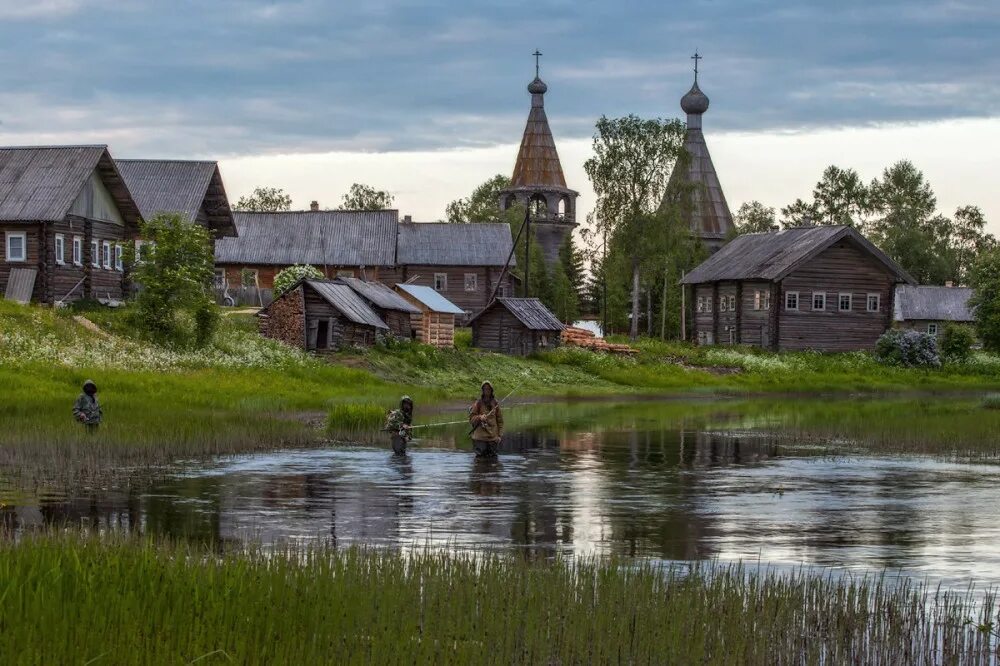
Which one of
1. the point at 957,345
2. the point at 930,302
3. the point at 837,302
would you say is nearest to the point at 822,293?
the point at 837,302

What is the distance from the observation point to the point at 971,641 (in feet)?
35.0

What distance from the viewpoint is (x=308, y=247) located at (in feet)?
254

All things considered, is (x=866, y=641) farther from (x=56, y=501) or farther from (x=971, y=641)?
(x=56, y=501)

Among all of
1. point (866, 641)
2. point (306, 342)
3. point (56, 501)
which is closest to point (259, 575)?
point (866, 641)

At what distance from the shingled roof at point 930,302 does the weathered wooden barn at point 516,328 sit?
103 ft

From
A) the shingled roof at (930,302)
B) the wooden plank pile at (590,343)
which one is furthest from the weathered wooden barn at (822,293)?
the shingled roof at (930,302)

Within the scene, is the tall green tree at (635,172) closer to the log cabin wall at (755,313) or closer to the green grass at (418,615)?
the log cabin wall at (755,313)

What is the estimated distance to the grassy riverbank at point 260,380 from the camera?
1049 inches

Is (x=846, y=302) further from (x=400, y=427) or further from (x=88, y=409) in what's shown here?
(x=88, y=409)

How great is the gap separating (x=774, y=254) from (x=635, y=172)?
10.00 meters

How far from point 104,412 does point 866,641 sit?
21.9 metres

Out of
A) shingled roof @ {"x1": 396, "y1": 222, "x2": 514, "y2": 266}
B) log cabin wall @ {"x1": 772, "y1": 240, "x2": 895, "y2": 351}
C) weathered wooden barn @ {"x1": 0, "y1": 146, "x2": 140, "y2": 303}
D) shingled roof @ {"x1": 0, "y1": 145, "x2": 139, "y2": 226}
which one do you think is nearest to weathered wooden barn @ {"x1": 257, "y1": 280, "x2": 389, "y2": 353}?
weathered wooden barn @ {"x1": 0, "y1": 146, "x2": 140, "y2": 303}

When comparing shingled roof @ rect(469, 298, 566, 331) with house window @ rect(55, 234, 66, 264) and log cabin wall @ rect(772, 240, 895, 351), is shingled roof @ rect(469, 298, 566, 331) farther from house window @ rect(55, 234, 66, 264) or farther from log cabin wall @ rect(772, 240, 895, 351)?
house window @ rect(55, 234, 66, 264)

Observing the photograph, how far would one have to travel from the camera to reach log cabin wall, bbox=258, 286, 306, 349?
52.1m
